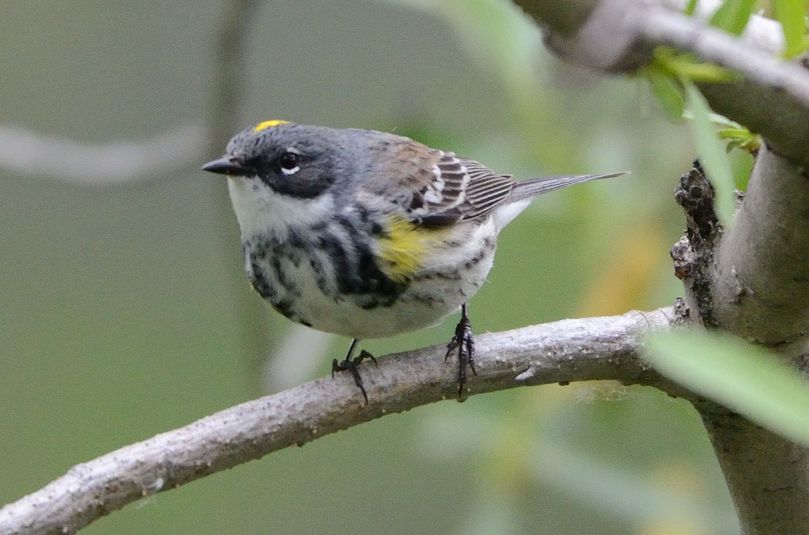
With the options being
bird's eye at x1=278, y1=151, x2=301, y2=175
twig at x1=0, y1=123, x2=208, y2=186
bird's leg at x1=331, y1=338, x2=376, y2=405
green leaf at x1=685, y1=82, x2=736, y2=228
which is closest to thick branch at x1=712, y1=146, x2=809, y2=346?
green leaf at x1=685, y1=82, x2=736, y2=228

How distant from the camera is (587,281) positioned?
2.75 meters

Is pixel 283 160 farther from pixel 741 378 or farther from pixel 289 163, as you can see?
pixel 741 378

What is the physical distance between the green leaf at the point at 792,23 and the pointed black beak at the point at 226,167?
6.08 ft

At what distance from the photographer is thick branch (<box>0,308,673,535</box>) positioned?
1.76 meters

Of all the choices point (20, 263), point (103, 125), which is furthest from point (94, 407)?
point (103, 125)

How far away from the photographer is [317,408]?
1997 millimetres

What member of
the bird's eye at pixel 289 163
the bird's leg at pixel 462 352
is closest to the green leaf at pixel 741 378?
the bird's leg at pixel 462 352

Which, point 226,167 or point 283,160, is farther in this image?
point 283,160

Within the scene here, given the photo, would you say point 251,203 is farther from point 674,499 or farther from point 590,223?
point 674,499

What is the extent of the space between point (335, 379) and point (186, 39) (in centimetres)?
429

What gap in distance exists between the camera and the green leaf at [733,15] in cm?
85

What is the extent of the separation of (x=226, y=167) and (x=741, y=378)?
2.13m

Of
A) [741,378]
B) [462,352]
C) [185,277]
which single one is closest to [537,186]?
[462,352]

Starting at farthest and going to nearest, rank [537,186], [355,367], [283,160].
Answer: [537,186] → [283,160] → [355,367]
